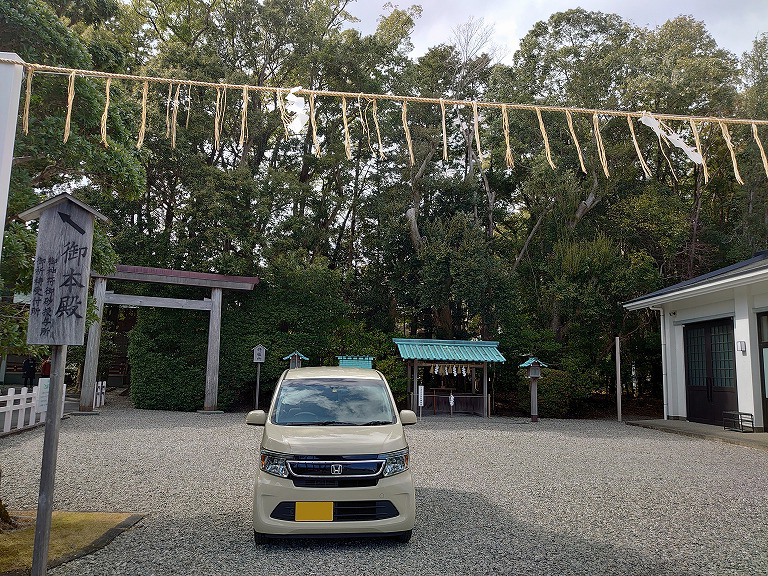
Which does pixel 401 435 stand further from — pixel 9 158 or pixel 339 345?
pixel 339 345

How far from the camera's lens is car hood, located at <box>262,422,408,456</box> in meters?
4.48

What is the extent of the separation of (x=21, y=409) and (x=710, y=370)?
16.4m

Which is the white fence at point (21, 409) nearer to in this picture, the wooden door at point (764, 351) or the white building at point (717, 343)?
the white building at point (717, 343)

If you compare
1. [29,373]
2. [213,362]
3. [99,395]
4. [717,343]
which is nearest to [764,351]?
[717,343]

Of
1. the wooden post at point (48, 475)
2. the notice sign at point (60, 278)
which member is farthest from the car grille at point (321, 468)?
the notice sign at point (60, 278)

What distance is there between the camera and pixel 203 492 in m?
6.51

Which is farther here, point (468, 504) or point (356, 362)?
point (356, 362)

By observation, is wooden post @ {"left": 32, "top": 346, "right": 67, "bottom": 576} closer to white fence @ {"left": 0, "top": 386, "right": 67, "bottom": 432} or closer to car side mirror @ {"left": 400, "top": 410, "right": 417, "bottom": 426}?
car side mirror @ {"left": 400, "top": 410, "right": 417, "bottom": 426}

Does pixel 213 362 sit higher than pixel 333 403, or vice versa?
pixel 213 362

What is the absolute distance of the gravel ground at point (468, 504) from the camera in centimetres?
429

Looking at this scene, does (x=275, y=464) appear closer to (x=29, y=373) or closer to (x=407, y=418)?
(x=407, y=418)

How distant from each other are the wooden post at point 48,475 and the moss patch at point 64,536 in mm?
471

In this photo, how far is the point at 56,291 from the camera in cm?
394

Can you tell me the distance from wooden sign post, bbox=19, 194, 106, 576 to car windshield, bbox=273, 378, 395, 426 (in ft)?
6.21
